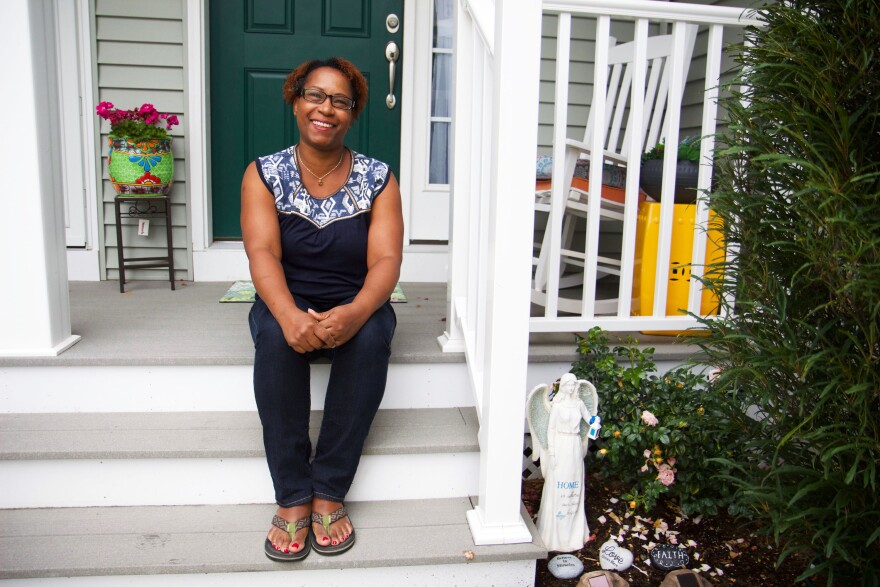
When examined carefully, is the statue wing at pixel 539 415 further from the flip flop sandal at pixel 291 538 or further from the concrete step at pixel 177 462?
the flip flop sandal at pixel 291 538

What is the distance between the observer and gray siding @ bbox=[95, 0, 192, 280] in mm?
3262

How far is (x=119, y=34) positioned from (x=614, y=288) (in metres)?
2.56

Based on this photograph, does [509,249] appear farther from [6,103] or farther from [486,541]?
[6,103]

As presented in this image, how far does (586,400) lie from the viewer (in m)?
Result: 1.97

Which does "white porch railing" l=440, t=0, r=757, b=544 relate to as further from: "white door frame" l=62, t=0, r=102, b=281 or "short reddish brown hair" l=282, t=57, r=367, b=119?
"white door frame" l=62, t=0, r=102, b=281

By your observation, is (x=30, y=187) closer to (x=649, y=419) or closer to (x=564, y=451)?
(x=564, y=451)

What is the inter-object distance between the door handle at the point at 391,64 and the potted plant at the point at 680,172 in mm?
1259

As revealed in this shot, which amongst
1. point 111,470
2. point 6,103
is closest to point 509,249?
point 111,470

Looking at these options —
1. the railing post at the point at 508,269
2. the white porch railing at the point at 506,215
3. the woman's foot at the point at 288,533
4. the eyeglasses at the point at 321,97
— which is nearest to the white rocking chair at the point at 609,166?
the white porch railing at the point at 506,215

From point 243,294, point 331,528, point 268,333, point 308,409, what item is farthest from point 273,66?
point 331,528

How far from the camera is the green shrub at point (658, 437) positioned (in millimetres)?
2062

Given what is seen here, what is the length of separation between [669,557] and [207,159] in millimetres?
2594

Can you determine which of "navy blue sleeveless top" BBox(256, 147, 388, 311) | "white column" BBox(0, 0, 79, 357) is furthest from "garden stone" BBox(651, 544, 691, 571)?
"white column" BBox(0, 0, 79, 357)

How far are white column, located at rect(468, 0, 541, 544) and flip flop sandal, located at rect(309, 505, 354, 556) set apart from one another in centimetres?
31
